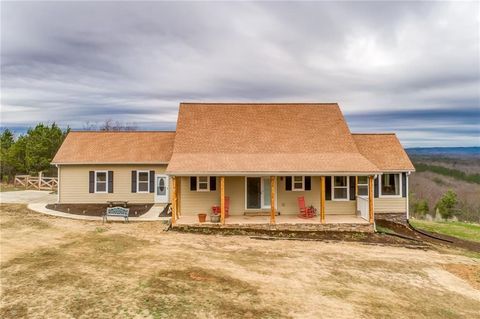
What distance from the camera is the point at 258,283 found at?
9781 mm

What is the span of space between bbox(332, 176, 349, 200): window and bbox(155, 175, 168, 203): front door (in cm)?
1000

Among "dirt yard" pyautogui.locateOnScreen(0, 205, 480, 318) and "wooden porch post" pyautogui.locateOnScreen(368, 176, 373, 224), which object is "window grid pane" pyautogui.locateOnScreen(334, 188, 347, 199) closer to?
"wooden porch post" pyautogui.locateOnScreen(368, 176, 373, 224)

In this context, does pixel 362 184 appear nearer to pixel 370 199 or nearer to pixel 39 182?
pixel 370 199

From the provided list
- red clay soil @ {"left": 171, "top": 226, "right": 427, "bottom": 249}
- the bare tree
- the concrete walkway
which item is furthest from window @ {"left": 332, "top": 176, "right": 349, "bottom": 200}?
the bare tree

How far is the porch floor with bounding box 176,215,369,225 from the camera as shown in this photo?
54.2 ft

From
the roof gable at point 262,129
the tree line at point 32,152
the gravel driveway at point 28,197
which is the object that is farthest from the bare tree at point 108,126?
the roof gable at point 262,129

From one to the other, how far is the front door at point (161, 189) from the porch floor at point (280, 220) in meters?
4.55

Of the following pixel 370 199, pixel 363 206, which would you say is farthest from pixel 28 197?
pixel 370 199

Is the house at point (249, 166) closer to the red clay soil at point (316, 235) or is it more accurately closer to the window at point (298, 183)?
the window at point (298, 183)

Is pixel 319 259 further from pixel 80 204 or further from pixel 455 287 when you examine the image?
pixel 80 204

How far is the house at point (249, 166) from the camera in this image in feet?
55.6

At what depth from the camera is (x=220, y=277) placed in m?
10.1

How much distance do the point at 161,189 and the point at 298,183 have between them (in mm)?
8591

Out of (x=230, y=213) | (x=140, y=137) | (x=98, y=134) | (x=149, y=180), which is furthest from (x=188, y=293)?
(x=98, y=134)
